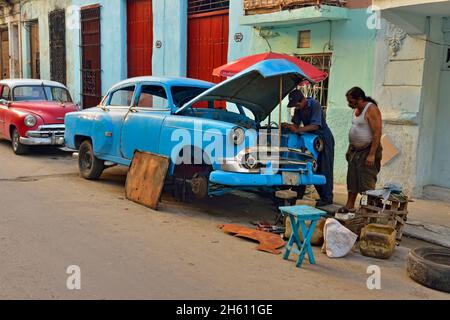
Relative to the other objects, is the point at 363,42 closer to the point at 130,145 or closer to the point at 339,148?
the point at 339,148

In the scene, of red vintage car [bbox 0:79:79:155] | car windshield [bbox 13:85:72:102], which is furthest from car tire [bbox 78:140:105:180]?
car windshield [bbox 13:85:72:102]

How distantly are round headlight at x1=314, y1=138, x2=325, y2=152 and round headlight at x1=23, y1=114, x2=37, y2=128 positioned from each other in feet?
23.1

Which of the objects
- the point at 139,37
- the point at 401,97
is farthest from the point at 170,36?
the point at 401,97

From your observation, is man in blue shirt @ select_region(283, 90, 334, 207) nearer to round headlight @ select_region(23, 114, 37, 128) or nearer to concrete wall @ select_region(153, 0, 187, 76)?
round headlight @ select_region(23, 114, 37, 128)

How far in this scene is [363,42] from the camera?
8859mm

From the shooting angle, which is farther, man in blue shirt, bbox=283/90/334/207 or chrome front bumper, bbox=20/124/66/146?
chrome front bumper, bbox=20/124/66/146

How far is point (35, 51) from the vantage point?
22.3 metres

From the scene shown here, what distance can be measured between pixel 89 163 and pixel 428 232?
5.83 meters

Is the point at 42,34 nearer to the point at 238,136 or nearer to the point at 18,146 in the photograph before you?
the point at 18,146

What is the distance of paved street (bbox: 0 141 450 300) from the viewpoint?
4.12m

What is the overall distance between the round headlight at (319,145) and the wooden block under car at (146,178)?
2077mm

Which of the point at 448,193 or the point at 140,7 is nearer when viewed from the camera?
the point at 448,193
